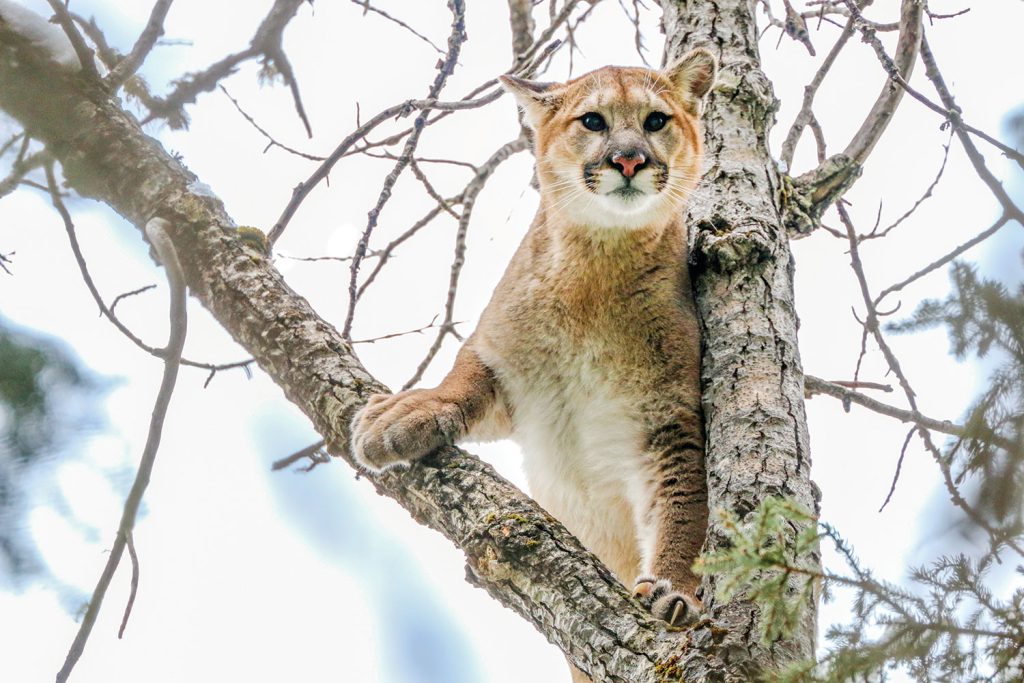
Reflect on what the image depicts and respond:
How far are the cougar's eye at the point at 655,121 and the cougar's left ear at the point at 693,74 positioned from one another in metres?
0.16

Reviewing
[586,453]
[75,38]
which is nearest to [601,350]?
[586,453]

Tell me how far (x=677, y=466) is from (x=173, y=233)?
2007mm

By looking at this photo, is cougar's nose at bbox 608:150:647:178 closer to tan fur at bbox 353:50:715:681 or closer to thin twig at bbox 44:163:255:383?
tan fur at bbox 353:50:715:681

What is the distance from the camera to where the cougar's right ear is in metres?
4.38

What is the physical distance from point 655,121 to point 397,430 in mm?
1880

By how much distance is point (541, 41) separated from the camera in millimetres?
4422

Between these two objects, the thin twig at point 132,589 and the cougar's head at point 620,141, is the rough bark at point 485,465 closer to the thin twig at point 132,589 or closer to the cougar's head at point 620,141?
the cougar's head at point 620,141

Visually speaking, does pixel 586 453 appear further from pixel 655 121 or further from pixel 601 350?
pixel 655 121

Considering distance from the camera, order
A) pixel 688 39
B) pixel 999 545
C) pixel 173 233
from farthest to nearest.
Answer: pixel 688 39 → pixel 173 233 → pixel 999 545

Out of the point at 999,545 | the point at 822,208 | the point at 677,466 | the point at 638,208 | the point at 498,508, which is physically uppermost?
the point at 822,208

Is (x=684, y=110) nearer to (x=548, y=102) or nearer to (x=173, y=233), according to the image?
(x=548, y=102)

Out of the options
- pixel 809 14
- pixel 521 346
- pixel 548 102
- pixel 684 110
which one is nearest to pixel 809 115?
pixel 809 14

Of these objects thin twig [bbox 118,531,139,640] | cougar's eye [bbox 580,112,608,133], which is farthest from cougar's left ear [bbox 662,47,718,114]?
thin twig [bbox 118,531,139,640]

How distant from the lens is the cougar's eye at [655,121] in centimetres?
421
